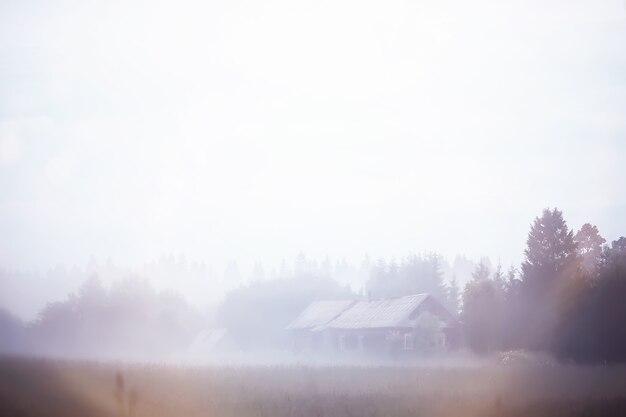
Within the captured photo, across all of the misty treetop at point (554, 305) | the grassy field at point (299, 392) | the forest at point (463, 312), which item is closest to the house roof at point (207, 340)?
the forest at point (463, 312)

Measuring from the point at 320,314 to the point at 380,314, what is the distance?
14973 millimetres

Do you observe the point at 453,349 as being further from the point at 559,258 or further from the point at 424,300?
the point at 559,258

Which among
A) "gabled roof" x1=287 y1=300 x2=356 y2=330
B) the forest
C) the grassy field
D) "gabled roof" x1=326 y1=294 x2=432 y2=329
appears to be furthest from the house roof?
the grassy field

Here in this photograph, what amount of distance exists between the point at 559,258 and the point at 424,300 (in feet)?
40.3

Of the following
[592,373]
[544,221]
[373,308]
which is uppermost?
[544,221]

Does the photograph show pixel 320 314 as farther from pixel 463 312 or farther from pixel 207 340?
pixel 207 340

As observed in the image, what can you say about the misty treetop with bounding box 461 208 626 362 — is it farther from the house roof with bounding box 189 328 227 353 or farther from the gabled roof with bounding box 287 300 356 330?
the house roof with bounding box 189 328 227 353

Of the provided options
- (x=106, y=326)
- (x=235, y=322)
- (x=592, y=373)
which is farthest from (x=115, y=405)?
(x=235, y=322)

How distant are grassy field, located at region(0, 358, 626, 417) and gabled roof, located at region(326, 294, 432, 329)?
27.0 metres

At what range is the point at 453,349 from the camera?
6044 cm

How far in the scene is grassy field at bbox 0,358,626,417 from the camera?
19.9 metres

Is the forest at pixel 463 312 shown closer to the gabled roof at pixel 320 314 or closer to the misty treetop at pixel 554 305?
the misty treetop at pixel 554 305

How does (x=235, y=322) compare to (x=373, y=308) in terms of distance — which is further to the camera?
(x=235, y=322)

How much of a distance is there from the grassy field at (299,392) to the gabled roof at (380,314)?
88.7 ft
